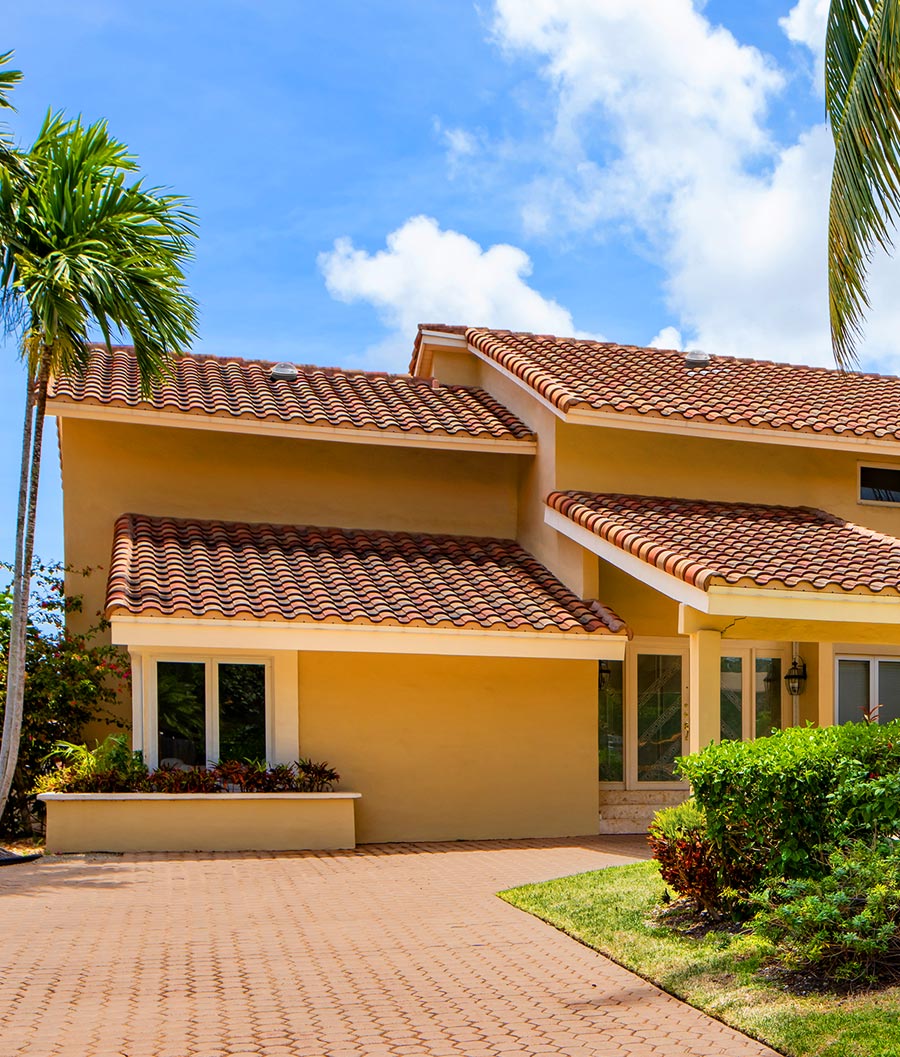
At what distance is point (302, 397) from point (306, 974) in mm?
11643

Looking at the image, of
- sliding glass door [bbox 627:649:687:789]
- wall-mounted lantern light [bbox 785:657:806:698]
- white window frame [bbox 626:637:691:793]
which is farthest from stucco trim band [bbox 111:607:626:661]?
wall-mounted lantern light [bbox 785:657:806:698]

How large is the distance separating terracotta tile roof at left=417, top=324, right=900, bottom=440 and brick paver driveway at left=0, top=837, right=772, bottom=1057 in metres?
7.36

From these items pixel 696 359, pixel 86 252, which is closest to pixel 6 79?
pixel 86 252

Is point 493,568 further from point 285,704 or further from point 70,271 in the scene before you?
point 70,271

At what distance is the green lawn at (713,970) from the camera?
21.3ft

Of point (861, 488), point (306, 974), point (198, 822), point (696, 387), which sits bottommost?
point (198, 822)

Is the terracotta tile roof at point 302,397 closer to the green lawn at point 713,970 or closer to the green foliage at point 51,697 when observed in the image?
the green foliage at point 51,697

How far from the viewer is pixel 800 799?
8.23 meters

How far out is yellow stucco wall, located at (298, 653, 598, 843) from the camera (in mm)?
15688

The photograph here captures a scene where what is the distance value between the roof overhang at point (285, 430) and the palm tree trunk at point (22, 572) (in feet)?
3.80

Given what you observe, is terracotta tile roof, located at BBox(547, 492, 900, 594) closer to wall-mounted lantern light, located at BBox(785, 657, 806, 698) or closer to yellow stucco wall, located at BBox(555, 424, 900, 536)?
yellow stucco wall, located at BBox(555, 424, 900, 536)

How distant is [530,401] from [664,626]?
3980 mm

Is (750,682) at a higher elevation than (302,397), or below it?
below

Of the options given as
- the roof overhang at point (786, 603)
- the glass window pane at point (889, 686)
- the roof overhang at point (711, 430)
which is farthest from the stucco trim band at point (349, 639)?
the glass window pane at point (889, 686)
